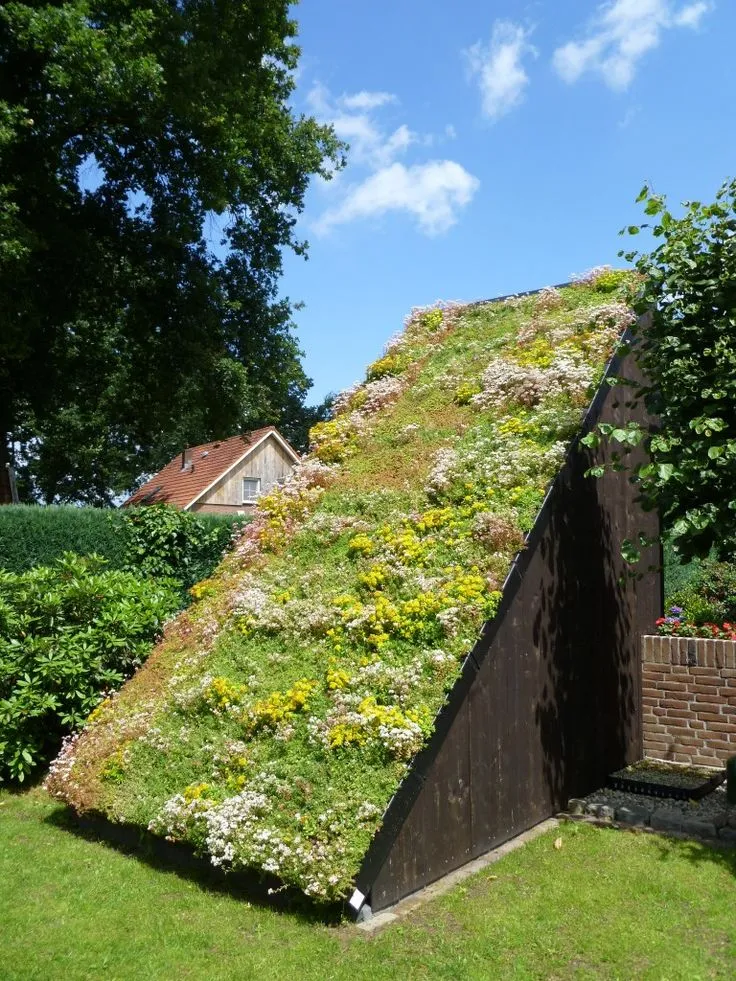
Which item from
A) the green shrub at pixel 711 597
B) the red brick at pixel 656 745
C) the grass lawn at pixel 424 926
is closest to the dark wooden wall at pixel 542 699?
the red brick at pixel 656 745

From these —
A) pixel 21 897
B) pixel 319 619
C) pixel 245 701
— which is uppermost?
pixel 319 619

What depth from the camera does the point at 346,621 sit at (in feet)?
21.2

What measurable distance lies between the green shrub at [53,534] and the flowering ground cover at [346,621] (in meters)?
4.88

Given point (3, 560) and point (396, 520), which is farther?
point (3, 560)

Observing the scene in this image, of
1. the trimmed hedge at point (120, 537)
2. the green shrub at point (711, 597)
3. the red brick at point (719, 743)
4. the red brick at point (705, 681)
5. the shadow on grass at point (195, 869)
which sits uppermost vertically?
the trimmed hedge at point (120, 537)

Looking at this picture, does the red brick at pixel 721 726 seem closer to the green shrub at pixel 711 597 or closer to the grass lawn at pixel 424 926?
the green shrub at pixel 711 597

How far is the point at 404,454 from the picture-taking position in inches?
334

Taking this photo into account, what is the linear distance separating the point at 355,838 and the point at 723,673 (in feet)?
16.1

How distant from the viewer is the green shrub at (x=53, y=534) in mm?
11836

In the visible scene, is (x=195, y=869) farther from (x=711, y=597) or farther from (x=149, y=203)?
(x=149, y=203)

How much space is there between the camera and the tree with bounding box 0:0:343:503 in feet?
46.9

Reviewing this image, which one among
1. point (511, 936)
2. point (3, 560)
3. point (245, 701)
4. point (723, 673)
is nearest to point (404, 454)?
point (245, 701)

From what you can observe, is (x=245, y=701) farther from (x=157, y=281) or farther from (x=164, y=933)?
(x=157, y=281)

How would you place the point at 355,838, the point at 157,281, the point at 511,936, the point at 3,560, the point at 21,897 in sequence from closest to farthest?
the point at 511,936 → the point at 355,838 → the point at 21,897 → the point at 3,560 → the point at 157,281
